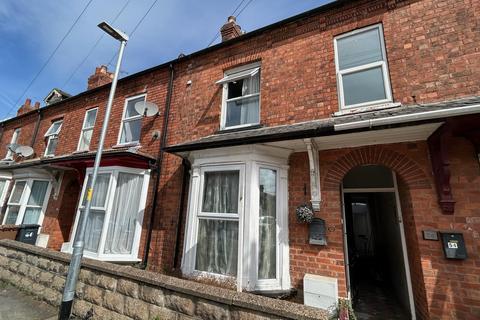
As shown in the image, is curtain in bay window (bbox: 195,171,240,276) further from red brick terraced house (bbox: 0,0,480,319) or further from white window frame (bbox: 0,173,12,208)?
white window frame (bbox: 0,173,12,208)

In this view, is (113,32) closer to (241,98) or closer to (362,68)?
(241,98)

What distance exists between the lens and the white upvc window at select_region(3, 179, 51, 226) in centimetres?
823

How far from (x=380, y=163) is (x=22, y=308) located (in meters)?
6.67

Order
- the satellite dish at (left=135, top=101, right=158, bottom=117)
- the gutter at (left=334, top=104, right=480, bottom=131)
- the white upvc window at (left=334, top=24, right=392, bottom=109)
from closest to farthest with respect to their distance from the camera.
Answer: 1. the gutter at (left=334, top=104, right=480, bottom=131)
2. the white upvc window at (left=334, top=24, right=392, bottom=109)
3. the satellite dish at (left=135, top=101, right=158, bottom=117)

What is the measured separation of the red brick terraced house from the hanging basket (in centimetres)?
4

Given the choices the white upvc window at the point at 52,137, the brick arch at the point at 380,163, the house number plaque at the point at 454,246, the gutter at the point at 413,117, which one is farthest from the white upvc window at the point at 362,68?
the white upvc window at the point at 52,137

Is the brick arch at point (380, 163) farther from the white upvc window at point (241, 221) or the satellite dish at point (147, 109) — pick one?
the satellite dish at point (147, 109)

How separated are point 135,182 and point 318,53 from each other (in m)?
5.58

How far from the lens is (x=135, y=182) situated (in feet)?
20.0

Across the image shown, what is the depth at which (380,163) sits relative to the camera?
3895 mm

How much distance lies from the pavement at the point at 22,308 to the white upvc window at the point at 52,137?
6.82 metres

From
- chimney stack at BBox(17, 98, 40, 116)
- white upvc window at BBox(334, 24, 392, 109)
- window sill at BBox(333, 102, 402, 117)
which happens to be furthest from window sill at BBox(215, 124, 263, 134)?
chimney stack at BBox(17, 98, 40, 116)

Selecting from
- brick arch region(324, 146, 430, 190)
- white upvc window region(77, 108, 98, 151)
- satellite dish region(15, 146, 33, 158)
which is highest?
white upvc window region(77, 108, 98, 151)

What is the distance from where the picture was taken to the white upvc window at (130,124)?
23.9 feet
